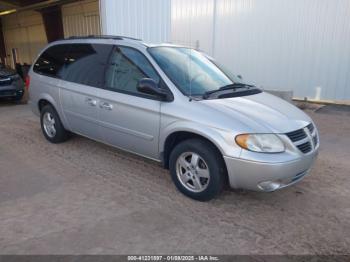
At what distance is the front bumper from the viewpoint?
10.4 feet

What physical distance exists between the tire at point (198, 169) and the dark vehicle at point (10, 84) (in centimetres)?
751

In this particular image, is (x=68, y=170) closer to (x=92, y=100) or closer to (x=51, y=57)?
(x=92, y=100)

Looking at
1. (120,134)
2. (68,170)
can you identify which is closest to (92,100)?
(120,134)

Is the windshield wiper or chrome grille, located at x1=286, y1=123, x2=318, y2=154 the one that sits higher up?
the windshield wiper

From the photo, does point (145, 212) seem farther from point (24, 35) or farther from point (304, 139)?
point (24, 35)

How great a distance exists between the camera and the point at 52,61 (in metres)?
5.48

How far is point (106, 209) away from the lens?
3.50 meters

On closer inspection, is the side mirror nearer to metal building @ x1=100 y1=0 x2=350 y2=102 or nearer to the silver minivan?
the silver minivan

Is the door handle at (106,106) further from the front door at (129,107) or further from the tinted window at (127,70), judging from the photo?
Answer: the tinted window at (127,70)

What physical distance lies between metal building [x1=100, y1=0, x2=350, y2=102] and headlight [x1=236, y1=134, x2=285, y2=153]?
20.3 ft

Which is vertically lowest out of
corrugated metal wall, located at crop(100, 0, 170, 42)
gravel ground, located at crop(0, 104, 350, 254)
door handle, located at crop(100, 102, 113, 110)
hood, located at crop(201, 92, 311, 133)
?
gravel ground, located at crop(0, 104, 350, 254)

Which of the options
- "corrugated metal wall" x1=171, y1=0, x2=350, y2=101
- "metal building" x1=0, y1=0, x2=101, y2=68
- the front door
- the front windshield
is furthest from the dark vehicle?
the front windshield

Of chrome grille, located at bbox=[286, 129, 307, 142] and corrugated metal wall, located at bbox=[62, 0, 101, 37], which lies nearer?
chrome grille, located at bbox=[286, 129, 307, 142]

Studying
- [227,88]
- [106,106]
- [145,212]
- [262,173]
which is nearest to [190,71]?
[227,88]
